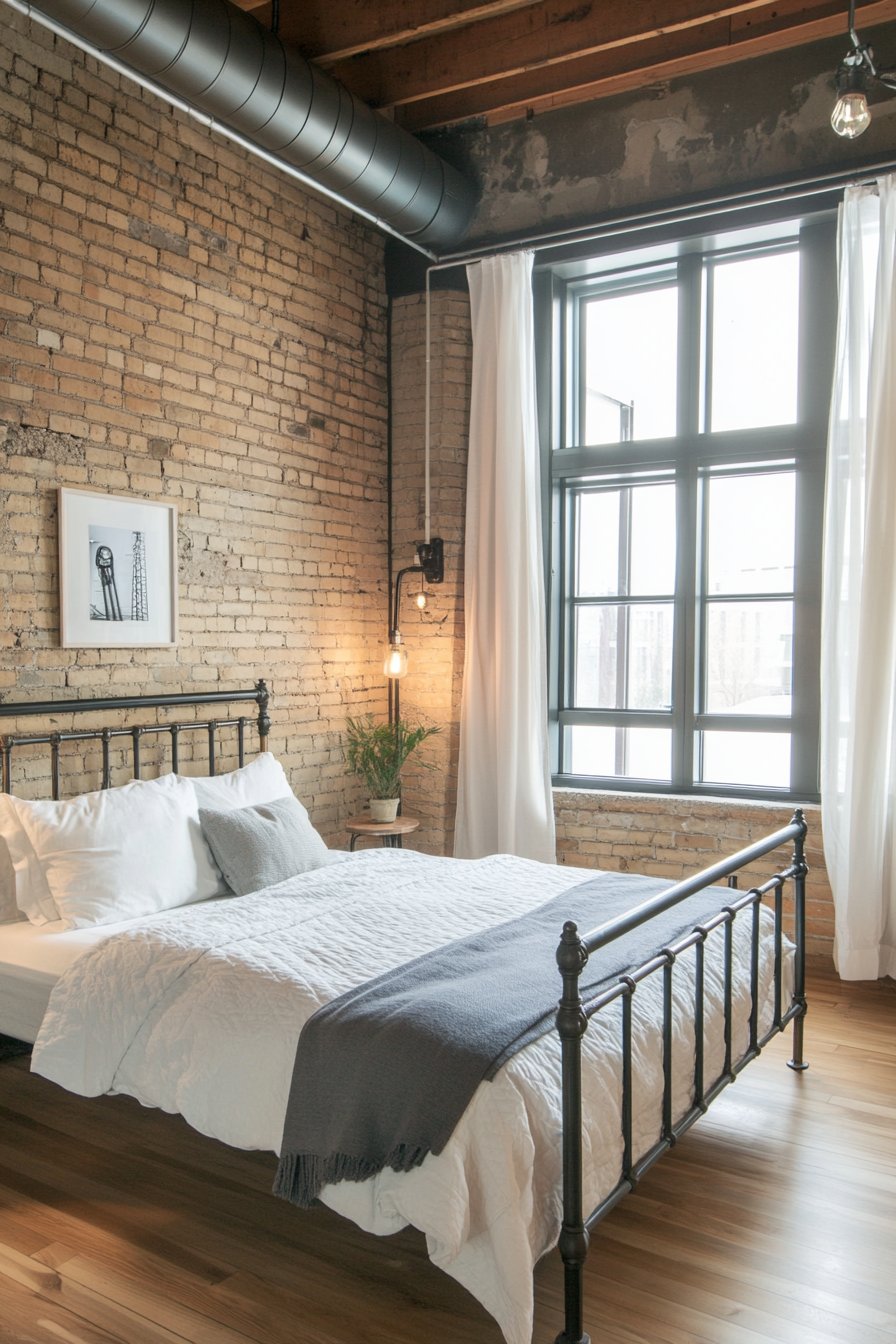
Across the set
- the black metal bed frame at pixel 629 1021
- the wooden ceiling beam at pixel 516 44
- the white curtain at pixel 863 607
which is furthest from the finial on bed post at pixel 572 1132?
the wooden ceiling beam at pixel 516 44

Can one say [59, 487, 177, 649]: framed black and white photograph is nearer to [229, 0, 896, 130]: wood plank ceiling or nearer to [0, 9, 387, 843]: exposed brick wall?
[0, 9, 387, 843]: exposed brick wall

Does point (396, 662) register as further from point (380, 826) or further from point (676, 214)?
point (676, 214)

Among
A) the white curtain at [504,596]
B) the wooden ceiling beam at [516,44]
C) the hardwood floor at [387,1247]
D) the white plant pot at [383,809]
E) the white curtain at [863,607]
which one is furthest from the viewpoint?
the white curtain at [504,596]

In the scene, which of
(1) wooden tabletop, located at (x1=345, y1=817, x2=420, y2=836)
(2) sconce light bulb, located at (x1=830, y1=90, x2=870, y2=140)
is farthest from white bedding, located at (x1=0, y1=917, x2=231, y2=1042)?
(2) sconce light bulb, located at (x1=830, y1=90, x2=870, y2=140)

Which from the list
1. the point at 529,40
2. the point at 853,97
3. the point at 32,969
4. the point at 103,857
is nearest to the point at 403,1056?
the point at 32,969

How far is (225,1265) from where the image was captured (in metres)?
2.47

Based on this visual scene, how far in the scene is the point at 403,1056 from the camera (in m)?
2.28

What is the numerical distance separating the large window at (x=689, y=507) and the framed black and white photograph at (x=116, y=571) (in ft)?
7.24

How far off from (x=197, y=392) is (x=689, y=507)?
8.22ft

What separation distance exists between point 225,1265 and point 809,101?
16.8 feet

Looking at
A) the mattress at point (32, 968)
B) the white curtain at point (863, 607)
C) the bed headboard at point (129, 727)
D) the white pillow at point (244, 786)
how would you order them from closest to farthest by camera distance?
the mattress at point (32, 968), the bed headboard at point (129, 727), the white pillow at point (244, 786), the white curtain at point (863, 607)

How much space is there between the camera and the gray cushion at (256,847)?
12.3 ft

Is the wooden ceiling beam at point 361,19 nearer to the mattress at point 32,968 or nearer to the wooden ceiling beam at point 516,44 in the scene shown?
the wooden ceiling beam at point 516,44

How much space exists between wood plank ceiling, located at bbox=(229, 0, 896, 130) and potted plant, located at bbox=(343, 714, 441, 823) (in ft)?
10.3
